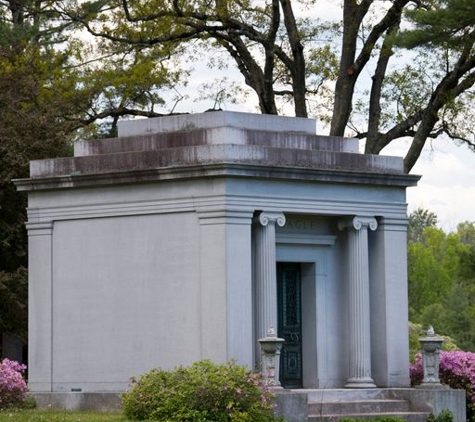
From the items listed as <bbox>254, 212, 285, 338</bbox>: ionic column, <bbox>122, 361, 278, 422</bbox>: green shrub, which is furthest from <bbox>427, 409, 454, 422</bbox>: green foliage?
<bbox>122, 361, 278, 422</bbox>: green shrub

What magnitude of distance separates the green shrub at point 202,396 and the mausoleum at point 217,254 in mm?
1733

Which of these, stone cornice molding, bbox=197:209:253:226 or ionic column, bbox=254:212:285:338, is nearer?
stone cornice molding, bbox=197:209:253:226

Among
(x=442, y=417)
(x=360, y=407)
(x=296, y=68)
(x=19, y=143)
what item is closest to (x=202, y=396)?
(x=360, y=407)

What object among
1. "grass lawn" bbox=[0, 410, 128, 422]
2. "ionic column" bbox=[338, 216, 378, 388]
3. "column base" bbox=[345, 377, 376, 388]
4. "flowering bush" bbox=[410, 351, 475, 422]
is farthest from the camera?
"flowering bush" bbox=[410, 351, 475, 422]

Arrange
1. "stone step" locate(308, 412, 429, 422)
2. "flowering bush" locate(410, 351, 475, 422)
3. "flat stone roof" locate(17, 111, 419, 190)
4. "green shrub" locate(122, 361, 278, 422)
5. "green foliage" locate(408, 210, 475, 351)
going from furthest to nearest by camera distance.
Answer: "green foliage" locate(408, 210, 475, 351) < "flowering bush" locate(410, 351, 475, 422) < "flat stone roof" locate(17, 111, 419, 190) < "stone step" locate(308, 412, 429, 422) < "green shrub" locate(122, 361, 278, 422)

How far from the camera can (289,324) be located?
1032 inches

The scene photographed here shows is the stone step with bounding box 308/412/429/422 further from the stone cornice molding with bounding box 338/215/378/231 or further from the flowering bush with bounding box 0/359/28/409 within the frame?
the flowering bush with bounding box 0/359/28/409

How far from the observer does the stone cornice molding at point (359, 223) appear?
25938 mm

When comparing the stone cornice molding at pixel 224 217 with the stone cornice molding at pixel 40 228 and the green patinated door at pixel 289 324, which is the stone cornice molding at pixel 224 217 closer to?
the green patinated door at pixel 289 324

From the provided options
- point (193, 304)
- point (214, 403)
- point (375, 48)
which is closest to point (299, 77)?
point (375, 48)

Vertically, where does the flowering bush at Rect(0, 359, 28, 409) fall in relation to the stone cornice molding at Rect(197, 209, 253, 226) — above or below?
below

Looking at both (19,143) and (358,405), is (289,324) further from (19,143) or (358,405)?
(19,143)

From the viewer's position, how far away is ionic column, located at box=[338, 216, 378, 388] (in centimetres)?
2588

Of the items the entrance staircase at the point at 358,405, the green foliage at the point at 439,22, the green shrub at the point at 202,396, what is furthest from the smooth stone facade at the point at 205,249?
the green foliage at the point at 439,22
